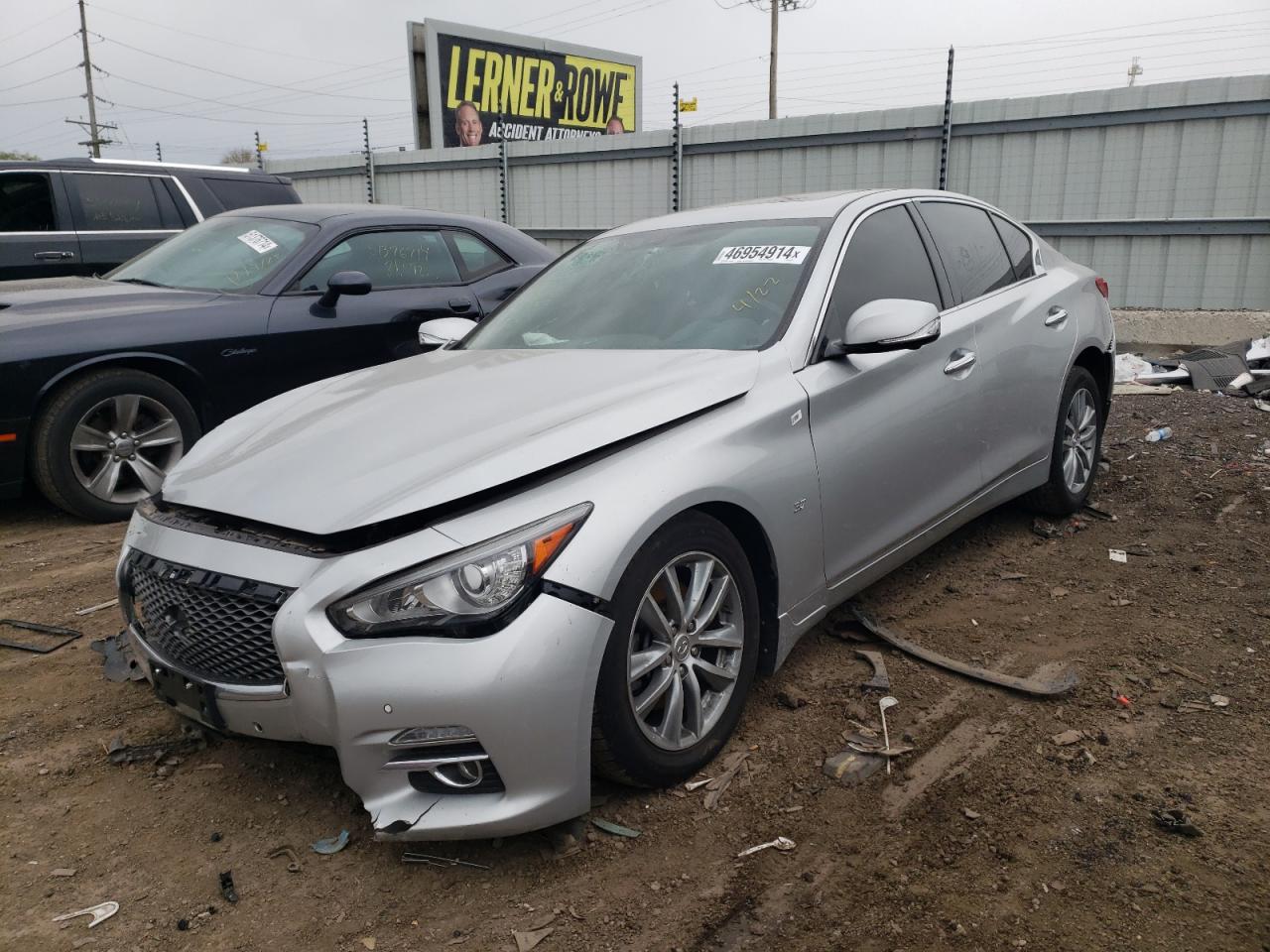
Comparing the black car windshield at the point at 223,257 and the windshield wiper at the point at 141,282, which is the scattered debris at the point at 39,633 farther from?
the windshield wiper at the point at 141,282

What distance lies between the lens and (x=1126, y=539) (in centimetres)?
470

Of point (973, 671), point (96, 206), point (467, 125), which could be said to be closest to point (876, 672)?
point (973, 671)

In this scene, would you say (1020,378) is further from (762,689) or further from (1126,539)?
(762,689)

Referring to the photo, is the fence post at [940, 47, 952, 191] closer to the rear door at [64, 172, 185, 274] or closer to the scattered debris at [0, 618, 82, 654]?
the rear door at [64, 172, 185, 274]

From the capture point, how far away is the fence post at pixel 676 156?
13.1m

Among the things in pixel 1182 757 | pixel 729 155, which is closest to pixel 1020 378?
pixel 1182 757

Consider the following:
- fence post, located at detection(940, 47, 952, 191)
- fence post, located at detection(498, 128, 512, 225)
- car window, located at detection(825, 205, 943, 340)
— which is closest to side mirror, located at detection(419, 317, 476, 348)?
car window, located at detection(825, 205, 943, 340)

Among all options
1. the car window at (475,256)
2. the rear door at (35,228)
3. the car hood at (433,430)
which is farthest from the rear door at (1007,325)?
the rear door at (35,228)

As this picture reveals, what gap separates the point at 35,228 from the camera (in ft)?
23.8

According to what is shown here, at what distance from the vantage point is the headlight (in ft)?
7.21

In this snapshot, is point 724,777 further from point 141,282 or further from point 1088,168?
point 1088,168

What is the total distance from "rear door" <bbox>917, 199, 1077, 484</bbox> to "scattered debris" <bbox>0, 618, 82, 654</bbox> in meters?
3.64

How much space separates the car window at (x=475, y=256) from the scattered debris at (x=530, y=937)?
4944 mm

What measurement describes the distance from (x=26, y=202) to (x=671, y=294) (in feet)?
20.0
